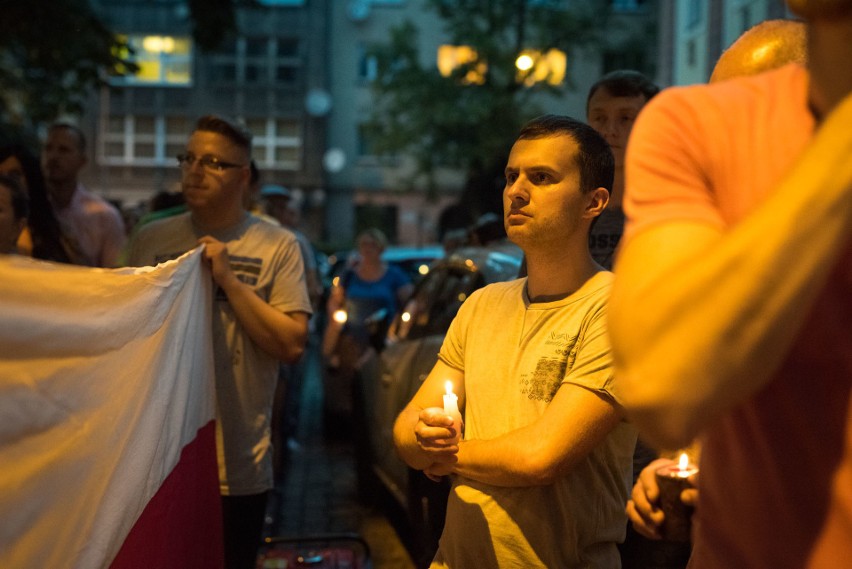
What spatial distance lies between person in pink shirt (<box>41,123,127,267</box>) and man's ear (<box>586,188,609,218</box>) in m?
3.93

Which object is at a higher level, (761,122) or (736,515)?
(761,122)

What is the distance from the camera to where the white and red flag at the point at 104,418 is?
2.57 metres

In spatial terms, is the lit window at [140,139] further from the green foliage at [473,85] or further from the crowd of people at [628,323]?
the crowd of people at [628,323]

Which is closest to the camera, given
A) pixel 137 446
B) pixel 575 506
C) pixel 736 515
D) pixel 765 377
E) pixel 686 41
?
pixel 765 377

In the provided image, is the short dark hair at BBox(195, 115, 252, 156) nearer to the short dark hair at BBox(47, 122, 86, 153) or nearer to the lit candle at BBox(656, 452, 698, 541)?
the short dark hair at BBox(47, 122, 86, 153)

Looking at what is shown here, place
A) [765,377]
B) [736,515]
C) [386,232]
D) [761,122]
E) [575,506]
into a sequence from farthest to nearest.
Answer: [386,232] → [575,506] → [736,515] → [761,122] → [765,377]

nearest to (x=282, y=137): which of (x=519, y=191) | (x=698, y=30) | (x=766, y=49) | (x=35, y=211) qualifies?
(x=698, y=30)

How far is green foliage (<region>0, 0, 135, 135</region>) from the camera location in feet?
37.7

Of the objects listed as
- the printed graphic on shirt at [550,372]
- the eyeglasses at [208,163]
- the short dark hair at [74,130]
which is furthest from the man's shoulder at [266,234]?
the short dark hair at [74,130]

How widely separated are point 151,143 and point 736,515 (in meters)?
51.2

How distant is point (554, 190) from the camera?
302 centimetres

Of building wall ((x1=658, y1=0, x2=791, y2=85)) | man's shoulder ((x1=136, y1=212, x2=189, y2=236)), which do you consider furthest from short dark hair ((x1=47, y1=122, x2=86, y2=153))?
building wall ((x1=658, y1=0, x2=791, y2=85))

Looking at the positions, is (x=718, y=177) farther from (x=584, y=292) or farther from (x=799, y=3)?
(x=584, y=292)

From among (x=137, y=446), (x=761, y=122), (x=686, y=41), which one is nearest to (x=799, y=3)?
(x=761, y=122)
